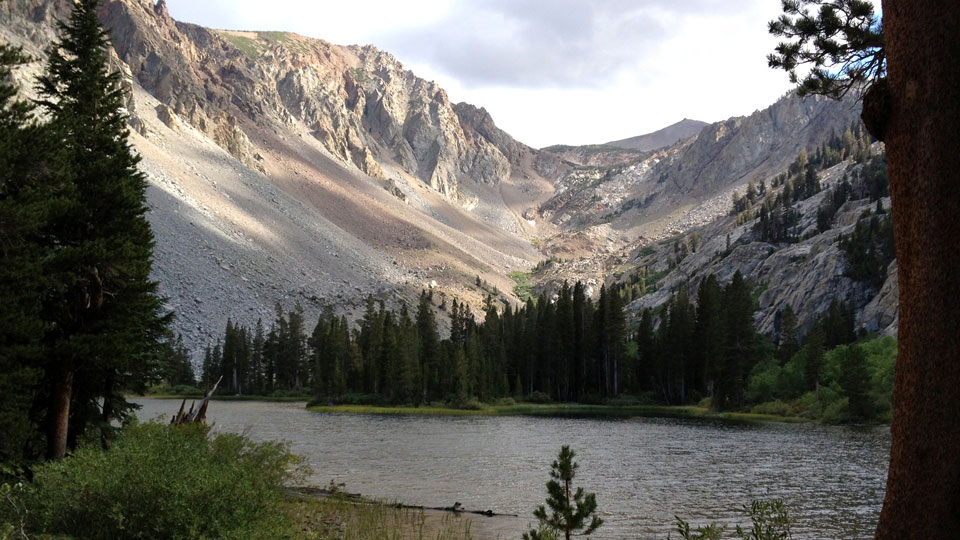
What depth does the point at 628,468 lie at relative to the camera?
3800 centimetres

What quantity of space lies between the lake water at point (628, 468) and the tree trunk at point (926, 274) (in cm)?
1740

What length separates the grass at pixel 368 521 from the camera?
18.5 metres

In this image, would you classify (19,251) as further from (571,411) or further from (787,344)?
(787,344)

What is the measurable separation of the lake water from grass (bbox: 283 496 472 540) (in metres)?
2.07

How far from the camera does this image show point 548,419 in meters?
76.2

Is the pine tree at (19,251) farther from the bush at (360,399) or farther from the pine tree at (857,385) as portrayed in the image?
the bush at (360,399)

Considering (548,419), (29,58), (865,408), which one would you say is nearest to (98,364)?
(29,58)

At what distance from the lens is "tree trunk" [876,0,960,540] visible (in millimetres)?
5793

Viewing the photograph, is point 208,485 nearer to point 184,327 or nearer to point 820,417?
point 820,417

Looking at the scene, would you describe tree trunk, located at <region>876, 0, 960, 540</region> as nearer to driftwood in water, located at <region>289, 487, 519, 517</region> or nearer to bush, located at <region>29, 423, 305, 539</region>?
bush, located at <region>29, 423, 305, 539</region>

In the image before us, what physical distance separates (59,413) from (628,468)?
2797 centimetres

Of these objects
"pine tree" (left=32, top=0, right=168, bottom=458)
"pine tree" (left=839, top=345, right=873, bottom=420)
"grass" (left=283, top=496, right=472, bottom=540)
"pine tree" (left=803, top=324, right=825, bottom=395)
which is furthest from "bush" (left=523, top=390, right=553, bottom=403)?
"pine tree" (left=32, top=0, right=168, bottom=458)

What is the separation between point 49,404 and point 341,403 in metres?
82.7

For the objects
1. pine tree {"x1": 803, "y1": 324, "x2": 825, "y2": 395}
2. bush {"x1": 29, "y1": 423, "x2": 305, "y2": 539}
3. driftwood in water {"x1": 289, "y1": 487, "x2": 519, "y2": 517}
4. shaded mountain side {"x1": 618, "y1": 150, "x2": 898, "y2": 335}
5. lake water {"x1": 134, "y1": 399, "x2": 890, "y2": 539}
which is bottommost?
lake water {"x1": 134, "y1": 399, "x2": 890, "y2": 539}
